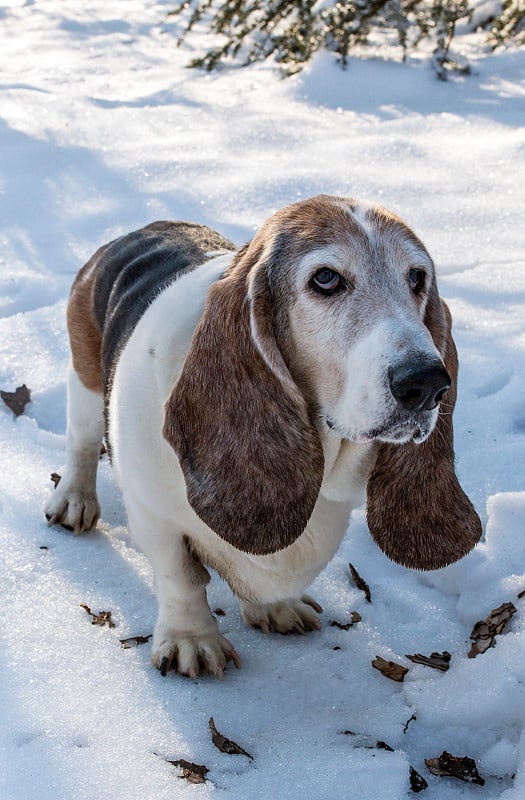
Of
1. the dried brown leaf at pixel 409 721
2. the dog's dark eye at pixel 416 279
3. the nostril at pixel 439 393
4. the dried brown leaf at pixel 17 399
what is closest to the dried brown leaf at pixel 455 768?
the dried brown leaf at pixel 409 721

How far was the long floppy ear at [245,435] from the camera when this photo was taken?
8.84 feet

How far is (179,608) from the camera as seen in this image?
3.21m

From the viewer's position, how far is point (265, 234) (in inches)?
113

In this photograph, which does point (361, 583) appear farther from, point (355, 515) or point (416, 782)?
point (416, 782)

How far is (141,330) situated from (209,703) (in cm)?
117

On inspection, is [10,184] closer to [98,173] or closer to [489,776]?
[98,173]

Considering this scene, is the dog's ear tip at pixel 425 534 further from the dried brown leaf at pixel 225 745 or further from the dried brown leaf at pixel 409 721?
the dried brown leaf at pixel 225 745

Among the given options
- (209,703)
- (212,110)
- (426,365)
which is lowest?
(209,703)

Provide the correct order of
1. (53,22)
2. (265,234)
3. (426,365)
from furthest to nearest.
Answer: (53,22)
(265,234)
(426,365)

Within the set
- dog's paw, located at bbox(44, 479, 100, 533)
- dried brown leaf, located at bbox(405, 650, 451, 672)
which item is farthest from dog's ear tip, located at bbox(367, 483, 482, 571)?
dog's paw, located at bbox(44, 479, 100, 533)

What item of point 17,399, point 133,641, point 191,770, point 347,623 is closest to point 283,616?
point 347,623

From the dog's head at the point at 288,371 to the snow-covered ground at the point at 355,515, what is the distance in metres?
0.58

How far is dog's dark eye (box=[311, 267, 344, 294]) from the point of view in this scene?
103 inches

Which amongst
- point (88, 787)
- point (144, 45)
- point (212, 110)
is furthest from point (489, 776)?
point (144, 45)
